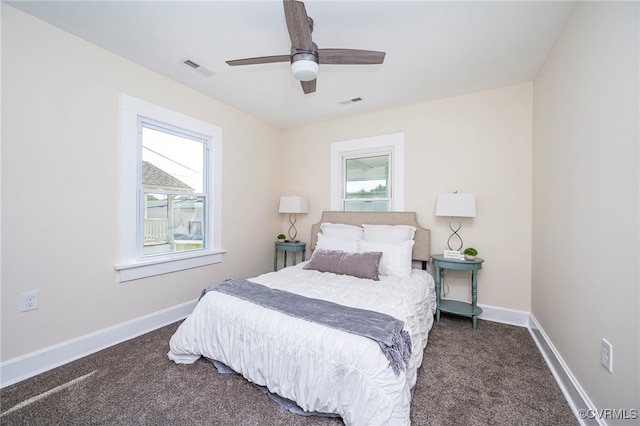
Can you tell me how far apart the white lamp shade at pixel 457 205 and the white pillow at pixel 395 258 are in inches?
21.6

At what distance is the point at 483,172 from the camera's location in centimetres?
295

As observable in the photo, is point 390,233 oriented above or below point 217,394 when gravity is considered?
above

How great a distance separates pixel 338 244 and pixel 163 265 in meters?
1.90

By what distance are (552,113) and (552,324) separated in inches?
68.6

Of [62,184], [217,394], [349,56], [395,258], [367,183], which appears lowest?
[217,394]

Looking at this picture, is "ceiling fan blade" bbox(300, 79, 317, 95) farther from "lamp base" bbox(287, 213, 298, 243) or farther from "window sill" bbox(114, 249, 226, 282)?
"lamp base" bbox(287, 213, 298, 243)

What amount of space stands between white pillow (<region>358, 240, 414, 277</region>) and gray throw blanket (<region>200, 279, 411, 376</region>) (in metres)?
1.04

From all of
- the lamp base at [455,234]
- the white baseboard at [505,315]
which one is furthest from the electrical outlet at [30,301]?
the white baseboard at [505,315]

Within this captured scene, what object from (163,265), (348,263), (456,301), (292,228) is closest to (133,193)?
(163,265)

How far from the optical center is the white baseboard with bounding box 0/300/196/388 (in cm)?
182

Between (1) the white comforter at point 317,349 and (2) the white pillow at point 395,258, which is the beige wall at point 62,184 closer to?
(1) the white comforter at point 317,349

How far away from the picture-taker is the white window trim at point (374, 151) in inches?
134

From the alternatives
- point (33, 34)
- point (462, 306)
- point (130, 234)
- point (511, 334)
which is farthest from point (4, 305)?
point (511, 334)

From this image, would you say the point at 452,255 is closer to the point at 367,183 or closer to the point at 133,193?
the point at 367,183
